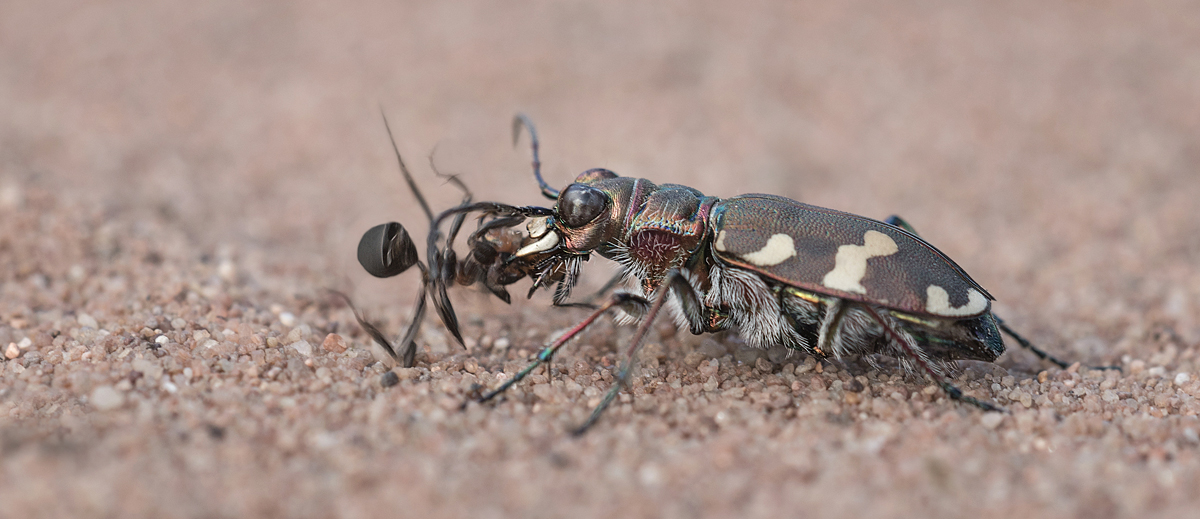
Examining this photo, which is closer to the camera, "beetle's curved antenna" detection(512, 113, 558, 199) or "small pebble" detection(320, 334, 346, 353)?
"small pebble" detection(320, 334, 346, 353)

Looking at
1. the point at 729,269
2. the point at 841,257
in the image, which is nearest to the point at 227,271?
the point at 729,269

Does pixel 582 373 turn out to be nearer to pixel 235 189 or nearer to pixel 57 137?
pixel 235 189

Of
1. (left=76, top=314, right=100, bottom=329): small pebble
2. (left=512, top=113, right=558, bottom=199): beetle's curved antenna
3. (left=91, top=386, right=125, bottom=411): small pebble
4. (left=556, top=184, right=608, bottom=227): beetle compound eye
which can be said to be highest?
(left=512, top=113, right=558, bottom=199): beetle's curved antenna

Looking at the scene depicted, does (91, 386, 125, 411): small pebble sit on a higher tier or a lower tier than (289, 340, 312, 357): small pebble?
lower

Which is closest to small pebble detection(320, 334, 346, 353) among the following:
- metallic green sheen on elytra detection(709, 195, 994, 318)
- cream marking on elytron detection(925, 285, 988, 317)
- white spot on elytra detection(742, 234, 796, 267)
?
metallic green sheen on elytra detection(709, 195, 994, 318)

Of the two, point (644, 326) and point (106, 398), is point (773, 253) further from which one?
point (106, 398)

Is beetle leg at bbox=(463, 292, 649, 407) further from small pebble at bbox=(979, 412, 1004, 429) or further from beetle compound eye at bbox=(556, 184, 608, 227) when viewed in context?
small pebble at bbox=(979, 412, 1004, 429)

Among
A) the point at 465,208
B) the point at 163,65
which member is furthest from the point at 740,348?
the point at 163,65

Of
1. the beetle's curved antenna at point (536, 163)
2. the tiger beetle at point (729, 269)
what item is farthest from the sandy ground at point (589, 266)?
the beetle's curved antenna at point (536, 163)

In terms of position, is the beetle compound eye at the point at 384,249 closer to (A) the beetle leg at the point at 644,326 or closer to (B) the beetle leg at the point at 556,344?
(B) the beetle leg at the point at 556,344

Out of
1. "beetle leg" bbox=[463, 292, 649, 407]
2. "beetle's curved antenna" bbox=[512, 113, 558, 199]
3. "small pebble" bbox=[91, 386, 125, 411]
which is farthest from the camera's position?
"beetle's curved antenna" bbox=[512, 113, 558, 199]
